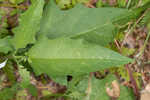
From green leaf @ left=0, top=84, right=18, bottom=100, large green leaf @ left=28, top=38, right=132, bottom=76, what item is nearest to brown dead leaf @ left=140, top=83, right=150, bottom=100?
large green leaf @ left=28, top=38, right=132, bottom=76

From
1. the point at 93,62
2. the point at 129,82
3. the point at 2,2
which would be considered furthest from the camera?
the point at 129,82

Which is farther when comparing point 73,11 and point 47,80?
point 47,80

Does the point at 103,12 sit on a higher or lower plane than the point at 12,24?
higher

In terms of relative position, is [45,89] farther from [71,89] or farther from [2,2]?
[2,2]

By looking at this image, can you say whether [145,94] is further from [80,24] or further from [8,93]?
[8,93]

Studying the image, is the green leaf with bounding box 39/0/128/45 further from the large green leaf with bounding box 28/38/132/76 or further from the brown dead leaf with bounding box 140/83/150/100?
the brown dead leaf with bounding box 140/83/150/100

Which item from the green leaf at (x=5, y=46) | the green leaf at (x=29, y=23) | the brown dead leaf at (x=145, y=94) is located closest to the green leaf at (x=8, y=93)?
the green leaf at (x=5, y=46)

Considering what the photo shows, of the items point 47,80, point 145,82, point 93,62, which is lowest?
point 145,82

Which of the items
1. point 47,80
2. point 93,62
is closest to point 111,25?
point 93,62
